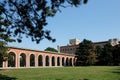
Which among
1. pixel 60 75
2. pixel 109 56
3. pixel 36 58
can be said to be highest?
pixel 109 56

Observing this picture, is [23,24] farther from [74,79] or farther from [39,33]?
[74,79]

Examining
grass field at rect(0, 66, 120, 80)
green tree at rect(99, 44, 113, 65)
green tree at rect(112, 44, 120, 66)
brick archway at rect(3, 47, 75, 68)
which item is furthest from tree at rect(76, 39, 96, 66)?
grass field at rect(0, 66, 120, 80)

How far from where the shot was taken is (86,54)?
7738 cm

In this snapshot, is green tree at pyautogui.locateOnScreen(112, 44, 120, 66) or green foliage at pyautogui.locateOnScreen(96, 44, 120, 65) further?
green foliage at pyautogui.locateOnScreen(96, 44, 120, 65)

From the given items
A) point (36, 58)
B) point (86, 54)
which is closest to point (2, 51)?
point (36, 58)

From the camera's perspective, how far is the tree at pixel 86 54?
7639 cm

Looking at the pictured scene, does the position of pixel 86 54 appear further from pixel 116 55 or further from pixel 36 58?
pixel 36 58

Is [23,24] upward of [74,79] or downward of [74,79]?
upward

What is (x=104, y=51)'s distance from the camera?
8300 cm

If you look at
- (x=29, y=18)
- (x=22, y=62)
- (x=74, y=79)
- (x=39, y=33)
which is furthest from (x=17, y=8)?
(x=22, y=62)

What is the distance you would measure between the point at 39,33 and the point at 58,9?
5.75 feet

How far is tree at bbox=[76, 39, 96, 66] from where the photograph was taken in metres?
76.4

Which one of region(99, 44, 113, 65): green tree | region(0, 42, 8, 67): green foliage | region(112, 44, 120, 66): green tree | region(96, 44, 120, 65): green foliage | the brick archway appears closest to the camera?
region(0, 42, 8, 67): green foliage

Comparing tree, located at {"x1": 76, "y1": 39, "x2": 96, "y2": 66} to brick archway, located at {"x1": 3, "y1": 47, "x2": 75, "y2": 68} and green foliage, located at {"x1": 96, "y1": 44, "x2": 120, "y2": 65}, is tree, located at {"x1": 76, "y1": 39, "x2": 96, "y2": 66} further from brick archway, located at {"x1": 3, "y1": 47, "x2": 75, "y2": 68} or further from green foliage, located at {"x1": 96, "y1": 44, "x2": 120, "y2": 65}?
brick archway, located at {"x1": 3, "y1": 47, "x2": 75, "y2": 68}
